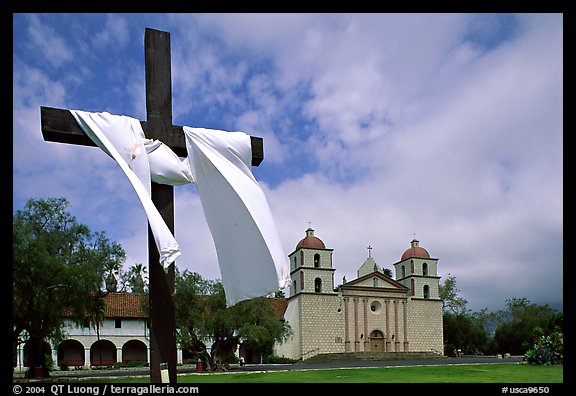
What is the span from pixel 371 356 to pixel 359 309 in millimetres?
4104

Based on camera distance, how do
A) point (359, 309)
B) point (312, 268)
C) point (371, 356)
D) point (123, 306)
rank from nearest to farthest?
1. point (123, 306)
2. point (371, 356)
3. point (312, 268)
4. point (359, 309)

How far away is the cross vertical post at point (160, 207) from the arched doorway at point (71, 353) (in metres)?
39.4

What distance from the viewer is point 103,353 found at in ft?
133

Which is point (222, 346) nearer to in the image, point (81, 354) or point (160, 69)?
point (81, 354)

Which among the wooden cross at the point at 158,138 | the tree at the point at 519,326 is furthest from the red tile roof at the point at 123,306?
the wooden cross at the point at 158,138

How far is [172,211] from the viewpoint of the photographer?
3.42m

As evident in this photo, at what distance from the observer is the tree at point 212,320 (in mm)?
31250

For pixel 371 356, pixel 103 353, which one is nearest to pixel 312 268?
pixel 371 356

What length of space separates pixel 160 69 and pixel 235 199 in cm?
101

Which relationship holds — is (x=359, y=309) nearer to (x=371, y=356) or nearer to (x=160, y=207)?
(x=371, y=356)

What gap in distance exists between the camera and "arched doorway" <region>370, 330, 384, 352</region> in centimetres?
4756

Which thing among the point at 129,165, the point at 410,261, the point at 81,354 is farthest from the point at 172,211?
the point at 410,261

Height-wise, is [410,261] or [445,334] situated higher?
[410,261]

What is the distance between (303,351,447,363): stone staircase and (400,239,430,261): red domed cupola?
29.2 ft
